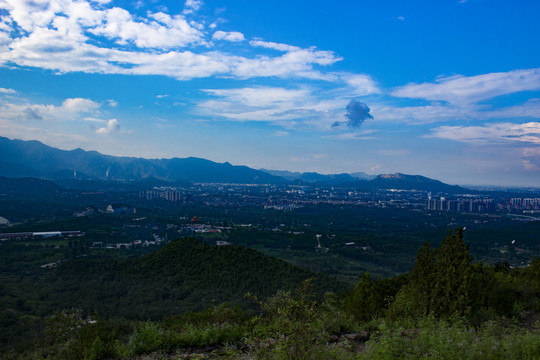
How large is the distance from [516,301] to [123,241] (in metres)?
62.3

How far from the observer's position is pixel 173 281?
31.7 m

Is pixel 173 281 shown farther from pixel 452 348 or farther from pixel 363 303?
pixel 452 348

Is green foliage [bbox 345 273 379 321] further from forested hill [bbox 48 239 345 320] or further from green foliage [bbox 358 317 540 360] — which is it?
forested hill [bbox 48 239 345 320]

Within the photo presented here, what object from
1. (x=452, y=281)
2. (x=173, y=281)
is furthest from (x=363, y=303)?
(x=173, y=281)

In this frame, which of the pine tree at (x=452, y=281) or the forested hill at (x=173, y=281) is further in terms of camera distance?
the forested hill at (x=173, y=281)

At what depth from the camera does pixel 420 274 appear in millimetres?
12078

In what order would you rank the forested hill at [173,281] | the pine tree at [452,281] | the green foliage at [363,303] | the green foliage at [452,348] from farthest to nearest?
the forested hill at [173,281] → the green foliage at [363,303] → the pine tree at [452,281] → the green foliage at [452,348]

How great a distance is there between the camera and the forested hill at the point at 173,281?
2603cm

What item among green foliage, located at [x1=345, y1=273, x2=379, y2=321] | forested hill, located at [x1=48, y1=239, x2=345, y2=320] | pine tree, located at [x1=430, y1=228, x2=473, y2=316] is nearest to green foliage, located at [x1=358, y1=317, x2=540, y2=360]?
pine tree, located at [x1=430, y1=228, x2=473, y2=316]

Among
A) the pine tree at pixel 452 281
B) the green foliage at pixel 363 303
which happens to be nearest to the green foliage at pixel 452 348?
the pine tree at pixel 452 281

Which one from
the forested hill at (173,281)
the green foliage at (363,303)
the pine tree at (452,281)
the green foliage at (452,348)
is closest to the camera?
the green foliage at (452,348)

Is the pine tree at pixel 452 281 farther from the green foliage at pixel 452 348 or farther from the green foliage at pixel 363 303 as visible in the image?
the green foliage at pixel 452 348

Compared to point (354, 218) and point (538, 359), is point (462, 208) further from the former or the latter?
point (538, 359)

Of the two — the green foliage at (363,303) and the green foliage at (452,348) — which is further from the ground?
the green foliage at (452,348)
